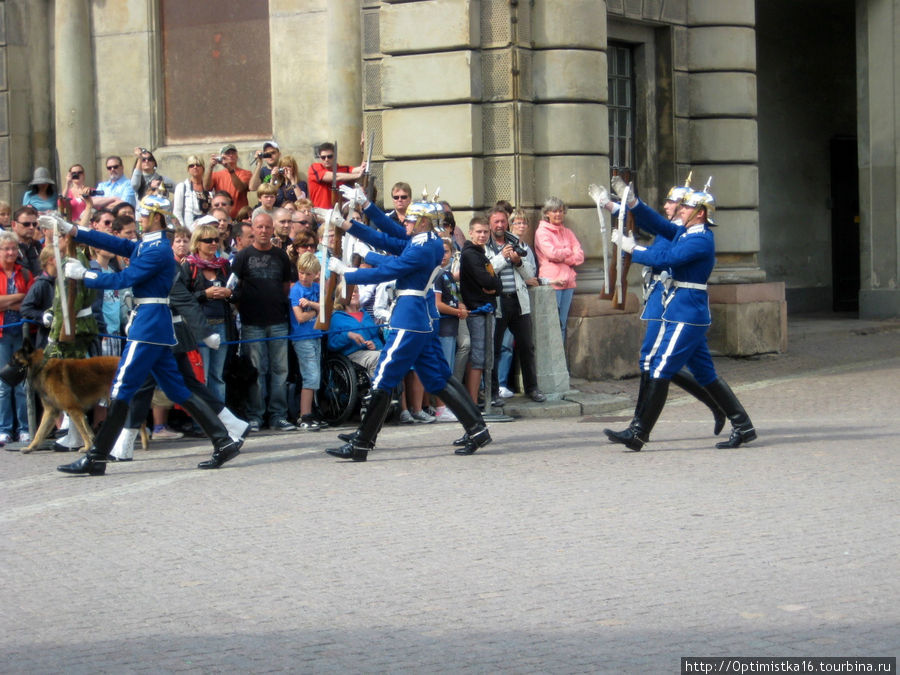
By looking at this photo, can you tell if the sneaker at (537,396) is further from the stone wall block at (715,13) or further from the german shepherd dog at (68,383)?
the stone wall block at (715,13)

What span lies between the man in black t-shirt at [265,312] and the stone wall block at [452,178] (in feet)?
8.20

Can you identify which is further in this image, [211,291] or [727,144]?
[727,144]

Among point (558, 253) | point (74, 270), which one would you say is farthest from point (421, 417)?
point (74, 270)

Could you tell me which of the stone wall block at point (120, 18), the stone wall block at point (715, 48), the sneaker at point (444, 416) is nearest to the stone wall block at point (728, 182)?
the stone wall block at point (715, 48)

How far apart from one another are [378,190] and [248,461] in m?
5.27

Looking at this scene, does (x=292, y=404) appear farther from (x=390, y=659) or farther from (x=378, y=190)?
(x=390, y=659)

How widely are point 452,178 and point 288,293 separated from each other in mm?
2634

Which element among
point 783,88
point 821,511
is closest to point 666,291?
point 821,511

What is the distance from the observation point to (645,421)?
10391 millimetres

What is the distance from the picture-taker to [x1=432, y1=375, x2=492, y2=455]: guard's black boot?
34.4ft

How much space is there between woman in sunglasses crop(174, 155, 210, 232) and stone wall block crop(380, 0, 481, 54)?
233 cm

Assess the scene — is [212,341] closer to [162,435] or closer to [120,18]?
[162,435]

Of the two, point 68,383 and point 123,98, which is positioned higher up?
point 123,98

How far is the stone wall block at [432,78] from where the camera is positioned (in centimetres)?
1434
